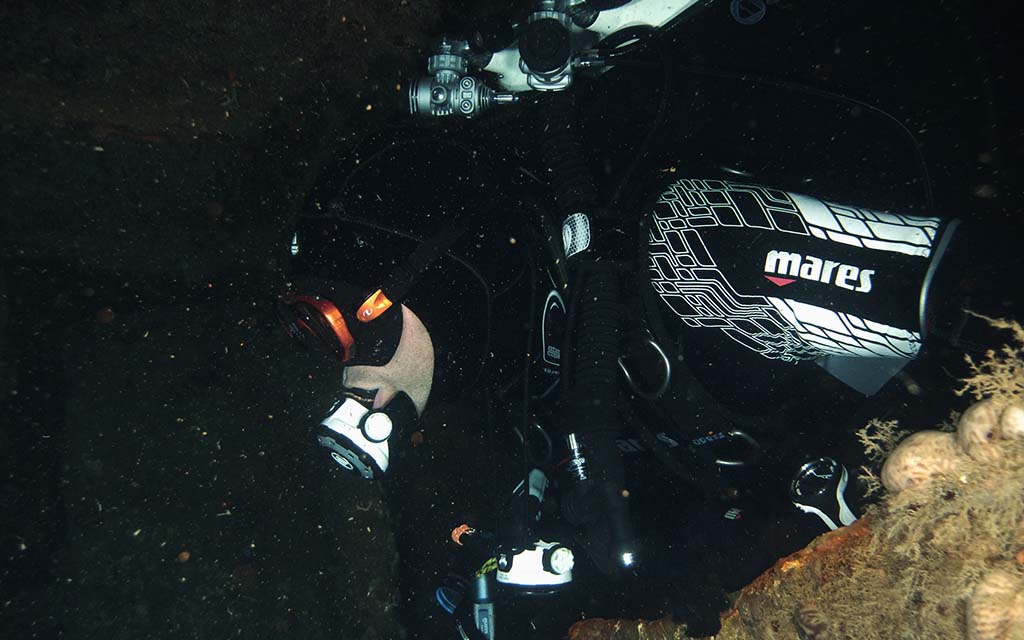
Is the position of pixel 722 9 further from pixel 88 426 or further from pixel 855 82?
pixel 88 426

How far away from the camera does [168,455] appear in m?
2.96

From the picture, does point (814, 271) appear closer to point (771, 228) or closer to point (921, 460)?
point (771, 228)

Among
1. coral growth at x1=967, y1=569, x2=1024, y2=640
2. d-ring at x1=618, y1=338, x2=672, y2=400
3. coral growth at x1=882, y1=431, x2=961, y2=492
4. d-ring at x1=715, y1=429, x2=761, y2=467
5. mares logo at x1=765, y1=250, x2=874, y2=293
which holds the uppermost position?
mares logo at x1=765, y1=250, x2=874, y2=293

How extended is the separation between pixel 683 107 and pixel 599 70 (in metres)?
0.35

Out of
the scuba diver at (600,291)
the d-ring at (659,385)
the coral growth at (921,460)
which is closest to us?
the coral growth at (921,460)

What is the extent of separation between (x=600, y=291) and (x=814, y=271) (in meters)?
0.60

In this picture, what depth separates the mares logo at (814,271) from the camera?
53.1 inches

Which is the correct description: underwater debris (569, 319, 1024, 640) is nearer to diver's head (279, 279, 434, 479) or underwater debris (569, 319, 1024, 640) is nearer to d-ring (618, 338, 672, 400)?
d-ring (618, 338, 672, 400)

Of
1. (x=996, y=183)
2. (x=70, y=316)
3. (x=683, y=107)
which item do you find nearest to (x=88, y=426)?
(x=70, y=316)

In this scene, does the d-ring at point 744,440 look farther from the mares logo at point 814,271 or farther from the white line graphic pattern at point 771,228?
the mares logo at point 814,271

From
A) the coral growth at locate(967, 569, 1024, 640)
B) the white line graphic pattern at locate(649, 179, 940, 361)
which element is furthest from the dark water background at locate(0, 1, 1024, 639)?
the coral growth at locate(967, 569, 1024, 640)

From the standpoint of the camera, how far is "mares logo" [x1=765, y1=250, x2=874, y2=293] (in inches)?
53.1

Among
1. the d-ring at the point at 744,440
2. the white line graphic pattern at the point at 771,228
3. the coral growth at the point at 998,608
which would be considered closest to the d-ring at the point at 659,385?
the white line graphic pattern at the point at 771,228

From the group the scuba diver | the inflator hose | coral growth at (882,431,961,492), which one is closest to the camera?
coral growth at (882,431,961,492)
